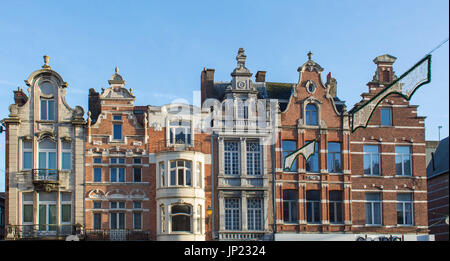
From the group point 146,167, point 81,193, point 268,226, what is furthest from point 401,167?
point 81,193

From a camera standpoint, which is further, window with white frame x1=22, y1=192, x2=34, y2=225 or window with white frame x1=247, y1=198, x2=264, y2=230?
window with white frame x1=247, y1=198, x2=264, y2=230

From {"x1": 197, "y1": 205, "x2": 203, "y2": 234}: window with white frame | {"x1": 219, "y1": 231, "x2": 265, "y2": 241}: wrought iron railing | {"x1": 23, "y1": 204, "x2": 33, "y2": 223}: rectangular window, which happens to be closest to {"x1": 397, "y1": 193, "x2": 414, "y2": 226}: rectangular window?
{"x1": 219, "y1": 231, "x2": 265, "y2": 241}: wrought iron railing

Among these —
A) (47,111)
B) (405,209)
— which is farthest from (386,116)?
(47,111)

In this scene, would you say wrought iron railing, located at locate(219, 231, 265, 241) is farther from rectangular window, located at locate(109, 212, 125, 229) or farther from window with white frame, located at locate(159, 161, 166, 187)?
rectangular window, located at locate(109, 212, 125, 229)

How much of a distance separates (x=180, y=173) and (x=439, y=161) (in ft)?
56.2

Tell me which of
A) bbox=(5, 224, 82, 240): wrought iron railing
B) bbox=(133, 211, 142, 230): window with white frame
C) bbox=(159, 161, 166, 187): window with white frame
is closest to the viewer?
bbox=(5, 224, 82, 240): wrought iron railing

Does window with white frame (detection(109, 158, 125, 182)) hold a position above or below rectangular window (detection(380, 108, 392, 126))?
below

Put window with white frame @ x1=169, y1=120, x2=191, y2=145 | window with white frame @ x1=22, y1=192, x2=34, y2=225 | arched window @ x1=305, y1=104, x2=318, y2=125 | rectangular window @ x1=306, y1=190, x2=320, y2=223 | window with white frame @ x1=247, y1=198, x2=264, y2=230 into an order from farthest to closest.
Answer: arched window @ x1=305, y1=104, x2=318, y2=125, rectangular window @ x1=306, y1=190, x2=320, y2=223, window with white frame @ x1=169, y1=120, x2=191, y2=145, window with white frame @ x1=247, y1=198, x2=264, y2=230, window with white frame @ x1=22, y1=192, x2=34, y2=225

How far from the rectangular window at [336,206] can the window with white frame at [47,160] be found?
15002 millimetres

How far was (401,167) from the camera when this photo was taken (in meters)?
37.7

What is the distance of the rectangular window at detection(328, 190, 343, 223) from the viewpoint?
3684 centimetres

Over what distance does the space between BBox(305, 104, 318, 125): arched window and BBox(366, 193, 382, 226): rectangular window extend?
5089mm
